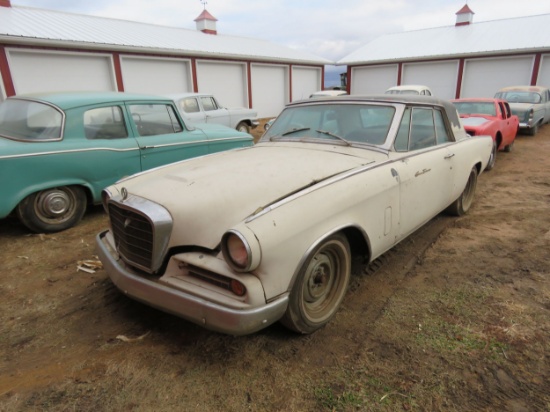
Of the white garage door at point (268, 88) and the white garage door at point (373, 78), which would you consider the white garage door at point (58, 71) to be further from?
the white garage door at point (373, 78)

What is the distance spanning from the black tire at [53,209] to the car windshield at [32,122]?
0.67m

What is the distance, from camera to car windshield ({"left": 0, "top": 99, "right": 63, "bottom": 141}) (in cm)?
441

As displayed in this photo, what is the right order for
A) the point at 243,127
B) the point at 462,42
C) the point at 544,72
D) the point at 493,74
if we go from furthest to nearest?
the point at 462,42, the point at 493,74, the point at 544,72, the point at 243,127

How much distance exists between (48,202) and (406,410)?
4.45m

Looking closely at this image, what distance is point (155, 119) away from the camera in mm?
5621

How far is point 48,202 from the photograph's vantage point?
178 inches

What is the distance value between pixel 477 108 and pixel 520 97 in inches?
230

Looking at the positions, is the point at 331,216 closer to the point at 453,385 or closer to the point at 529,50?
the point at 453,385

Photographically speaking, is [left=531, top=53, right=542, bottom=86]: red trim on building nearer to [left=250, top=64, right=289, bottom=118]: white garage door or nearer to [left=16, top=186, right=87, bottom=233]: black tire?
[left=250, top=64, right=289, bottom=118]: white garage door

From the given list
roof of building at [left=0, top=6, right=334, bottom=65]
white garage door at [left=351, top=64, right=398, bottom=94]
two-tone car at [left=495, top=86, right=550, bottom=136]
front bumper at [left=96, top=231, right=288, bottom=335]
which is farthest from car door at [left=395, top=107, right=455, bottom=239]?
white garage door at [left=351, top=64, right=398, bottom=94]

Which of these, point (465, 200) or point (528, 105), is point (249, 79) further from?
point (465, 200)

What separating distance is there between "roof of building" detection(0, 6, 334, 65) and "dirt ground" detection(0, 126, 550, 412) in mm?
11026

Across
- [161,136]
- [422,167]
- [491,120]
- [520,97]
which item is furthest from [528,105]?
[161,136]

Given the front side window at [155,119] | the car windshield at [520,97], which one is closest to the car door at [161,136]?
the front side window at [155,119]
